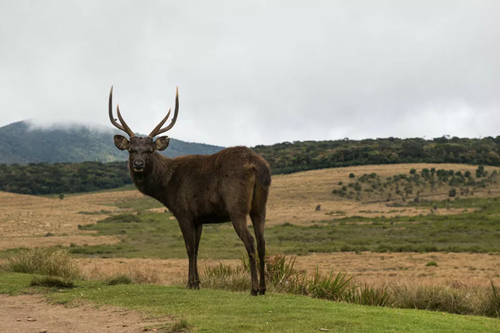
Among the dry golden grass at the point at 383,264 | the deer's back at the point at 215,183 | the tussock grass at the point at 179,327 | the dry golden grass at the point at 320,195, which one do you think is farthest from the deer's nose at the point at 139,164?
the dry golden grass at the point at 320,195

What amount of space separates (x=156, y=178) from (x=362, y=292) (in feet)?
16.7

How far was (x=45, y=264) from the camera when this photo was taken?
Answer: 13633 mm

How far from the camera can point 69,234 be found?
42.9 meters

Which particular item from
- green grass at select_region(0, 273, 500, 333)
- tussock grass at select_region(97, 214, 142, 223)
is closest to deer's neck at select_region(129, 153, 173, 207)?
green grass at select_region(0, 273, 500, 333)

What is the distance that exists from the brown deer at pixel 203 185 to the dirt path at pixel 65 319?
228 centimetres

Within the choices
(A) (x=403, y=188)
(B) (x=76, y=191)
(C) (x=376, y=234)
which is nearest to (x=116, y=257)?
A: (C) (x=376, y=234)

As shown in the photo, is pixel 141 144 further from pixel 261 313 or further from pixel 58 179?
pixel 58 179

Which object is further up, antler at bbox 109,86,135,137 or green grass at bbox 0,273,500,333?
antler at bbox 109,86,135,137

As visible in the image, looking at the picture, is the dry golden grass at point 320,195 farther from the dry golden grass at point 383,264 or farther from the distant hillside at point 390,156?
the dry golden grass at point 383,264

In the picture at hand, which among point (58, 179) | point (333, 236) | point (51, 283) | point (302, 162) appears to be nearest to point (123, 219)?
point (333, 236)

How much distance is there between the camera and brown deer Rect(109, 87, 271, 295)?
30.9 feet

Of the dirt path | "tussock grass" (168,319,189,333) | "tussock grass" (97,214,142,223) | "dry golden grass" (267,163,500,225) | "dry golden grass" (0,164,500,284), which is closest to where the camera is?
"tussock grass" (168,319,189,333)

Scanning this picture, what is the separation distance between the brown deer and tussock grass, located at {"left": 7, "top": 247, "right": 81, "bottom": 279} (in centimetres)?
405

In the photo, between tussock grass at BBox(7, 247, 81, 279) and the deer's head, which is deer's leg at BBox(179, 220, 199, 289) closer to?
the deer's head
